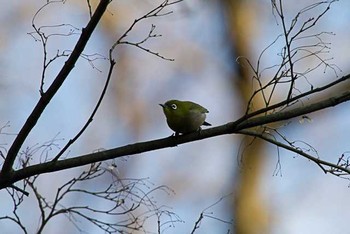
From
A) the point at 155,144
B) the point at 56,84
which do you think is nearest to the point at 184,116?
the point at 155,144

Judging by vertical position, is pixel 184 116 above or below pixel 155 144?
above

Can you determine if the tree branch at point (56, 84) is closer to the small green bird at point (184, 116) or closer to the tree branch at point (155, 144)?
the tree branch at point (155, 144)

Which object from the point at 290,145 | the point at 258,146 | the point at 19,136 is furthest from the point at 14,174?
the point at 258,146

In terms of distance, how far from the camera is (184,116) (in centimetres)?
168

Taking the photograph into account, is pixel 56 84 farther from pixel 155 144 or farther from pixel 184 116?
pixel 184 116

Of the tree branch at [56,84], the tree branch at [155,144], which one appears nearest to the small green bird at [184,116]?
the tree branch at [155,144]

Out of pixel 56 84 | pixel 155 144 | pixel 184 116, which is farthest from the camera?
pixel 184 116

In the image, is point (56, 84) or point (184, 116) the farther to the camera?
point (184, 116)

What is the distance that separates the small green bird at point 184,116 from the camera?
1665 mm

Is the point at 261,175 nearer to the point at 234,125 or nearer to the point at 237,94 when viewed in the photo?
the point at 237,94

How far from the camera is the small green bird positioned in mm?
1665

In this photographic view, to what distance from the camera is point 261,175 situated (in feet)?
14.1

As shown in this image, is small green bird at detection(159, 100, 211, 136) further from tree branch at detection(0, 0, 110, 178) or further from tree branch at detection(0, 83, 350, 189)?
tree branch at detection(0, 0, 110, 178)

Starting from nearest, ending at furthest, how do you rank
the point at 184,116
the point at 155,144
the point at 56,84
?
the point at 56,84
the point at 155,144
the point at 184,116
